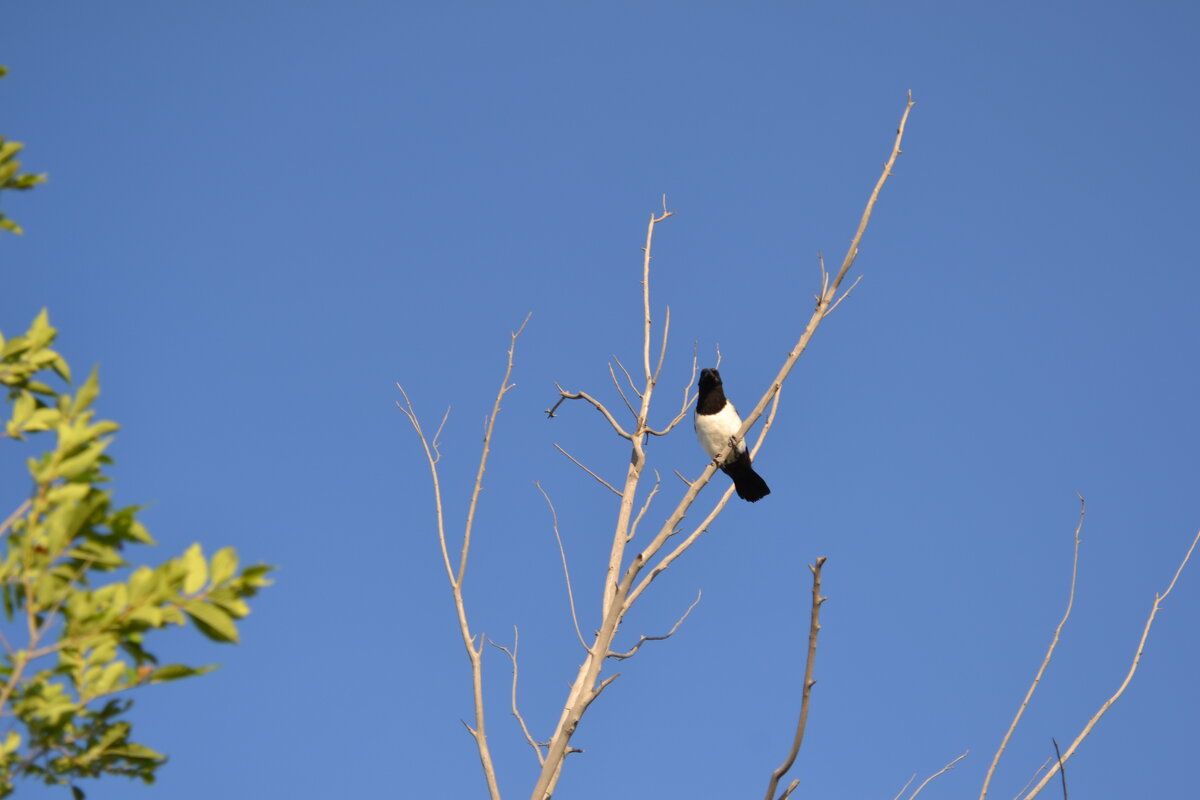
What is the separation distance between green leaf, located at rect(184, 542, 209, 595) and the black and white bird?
22.6ft

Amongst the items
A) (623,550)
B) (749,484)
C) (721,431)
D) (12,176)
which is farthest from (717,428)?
(12,176)

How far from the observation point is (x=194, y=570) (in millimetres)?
1712

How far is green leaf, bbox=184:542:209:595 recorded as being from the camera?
1.70m

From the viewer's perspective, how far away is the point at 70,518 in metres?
1.69

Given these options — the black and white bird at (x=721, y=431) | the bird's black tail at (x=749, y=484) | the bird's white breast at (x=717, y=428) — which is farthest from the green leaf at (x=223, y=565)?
the bird's black tail at (x=749, y=484)

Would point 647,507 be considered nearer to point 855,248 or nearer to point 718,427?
point 855,248

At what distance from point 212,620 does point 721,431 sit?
7.21 m

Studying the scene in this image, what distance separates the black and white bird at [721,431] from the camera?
8.70 m

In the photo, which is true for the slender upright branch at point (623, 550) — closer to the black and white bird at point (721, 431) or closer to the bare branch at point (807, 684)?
the bare branch at point (807, 684)

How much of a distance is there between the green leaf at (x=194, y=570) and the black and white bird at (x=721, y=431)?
22.6 ft

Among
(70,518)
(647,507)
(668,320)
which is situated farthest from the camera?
(668,320)

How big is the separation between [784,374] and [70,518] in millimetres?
2672

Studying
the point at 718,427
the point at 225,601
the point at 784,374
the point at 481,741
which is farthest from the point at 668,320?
the point at 718,427

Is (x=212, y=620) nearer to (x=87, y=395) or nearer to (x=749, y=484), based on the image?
(x=87, y=395)
